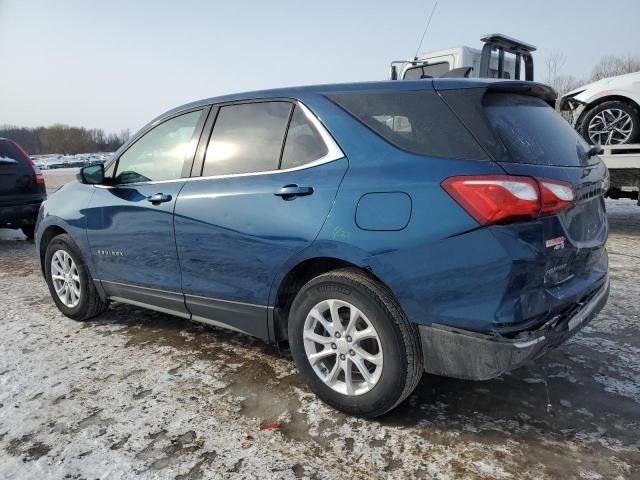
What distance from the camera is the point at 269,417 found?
2496 millimetres

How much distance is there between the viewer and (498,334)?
79.6 inches

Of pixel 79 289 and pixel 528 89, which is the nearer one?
pixel 528 89

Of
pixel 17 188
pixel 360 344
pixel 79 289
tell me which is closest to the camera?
pixel 360 344

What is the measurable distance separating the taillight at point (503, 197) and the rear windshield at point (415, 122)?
5.6 inches

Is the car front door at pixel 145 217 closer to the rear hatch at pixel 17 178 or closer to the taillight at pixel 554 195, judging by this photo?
the taillight at pixel 554 195

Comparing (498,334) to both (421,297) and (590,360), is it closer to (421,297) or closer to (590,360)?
(421,297)

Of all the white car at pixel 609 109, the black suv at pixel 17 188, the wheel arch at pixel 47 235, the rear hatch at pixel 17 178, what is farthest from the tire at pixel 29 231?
the white car at pixel 609 109

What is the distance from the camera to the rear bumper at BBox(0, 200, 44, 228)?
23.7 ft

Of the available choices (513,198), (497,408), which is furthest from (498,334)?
(497,408)

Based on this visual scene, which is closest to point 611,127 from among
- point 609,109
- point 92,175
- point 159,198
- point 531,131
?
point 609,109

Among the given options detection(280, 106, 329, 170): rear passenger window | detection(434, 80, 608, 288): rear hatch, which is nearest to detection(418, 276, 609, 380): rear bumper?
detection(434, 80, 608, 288): rear hatch

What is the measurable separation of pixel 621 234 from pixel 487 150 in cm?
631

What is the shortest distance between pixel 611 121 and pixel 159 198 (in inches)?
247

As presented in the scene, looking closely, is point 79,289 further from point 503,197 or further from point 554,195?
point 554,195
